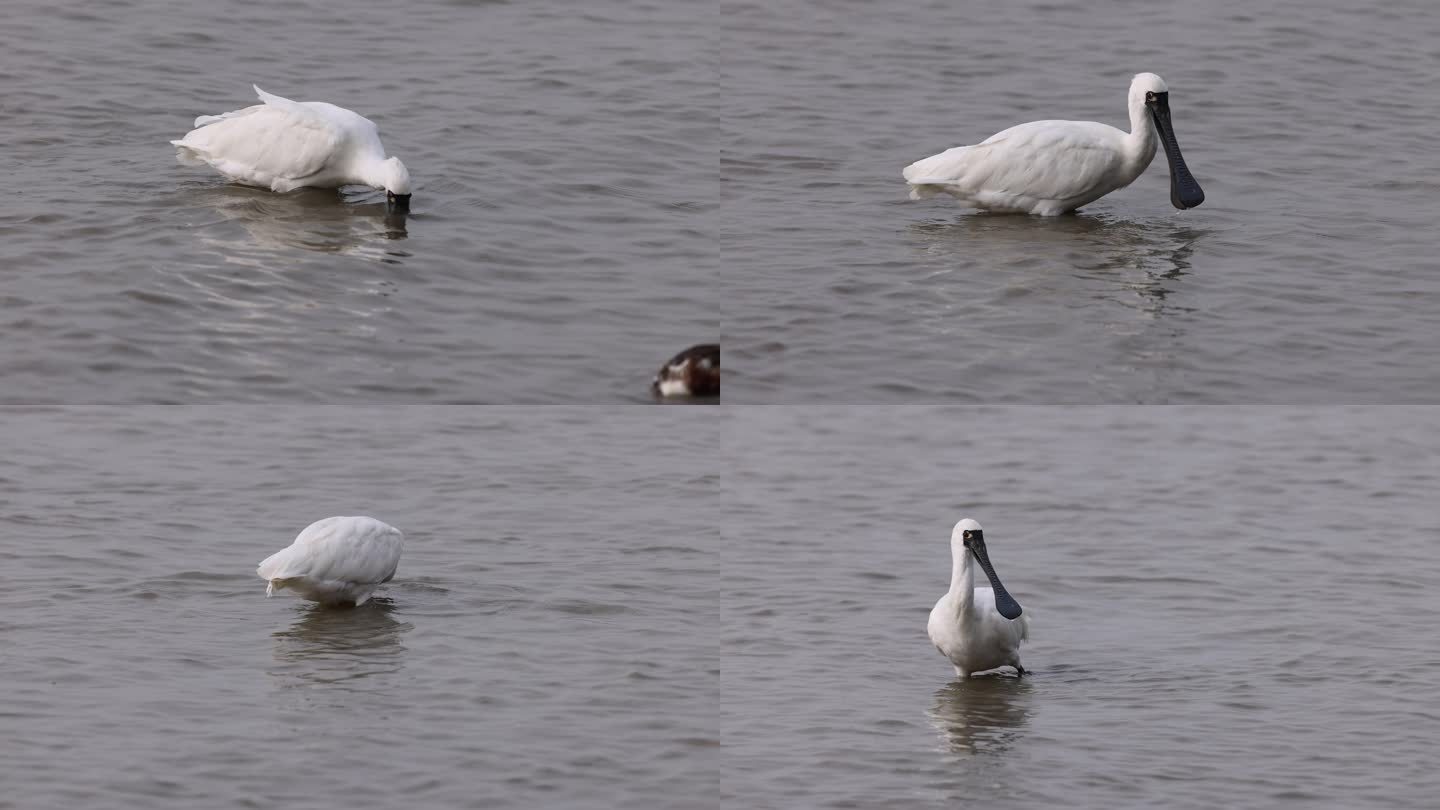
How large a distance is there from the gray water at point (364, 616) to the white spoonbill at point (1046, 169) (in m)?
2.70

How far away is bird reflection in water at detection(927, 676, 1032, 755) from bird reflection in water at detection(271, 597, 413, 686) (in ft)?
8.87

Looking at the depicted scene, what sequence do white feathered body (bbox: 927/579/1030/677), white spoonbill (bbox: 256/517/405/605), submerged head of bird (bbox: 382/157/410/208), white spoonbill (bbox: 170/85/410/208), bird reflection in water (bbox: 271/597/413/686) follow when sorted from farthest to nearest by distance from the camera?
white spoonbill (bbox: 170/85/410/208) → submerged head of bird (bbox: 382/157/410/208) → white spoonbill (bbox: 256/517/405/605) → white feathered body (bbox: 927/579/1030/677) → bird reflection in water (bbox: 271/597/413/686)

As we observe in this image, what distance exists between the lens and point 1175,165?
40.3ft

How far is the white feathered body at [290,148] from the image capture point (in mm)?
12039

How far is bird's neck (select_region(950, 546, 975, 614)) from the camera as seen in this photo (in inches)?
432

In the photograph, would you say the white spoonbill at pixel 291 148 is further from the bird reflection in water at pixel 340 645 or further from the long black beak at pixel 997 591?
the long black beak at pixel 997 591

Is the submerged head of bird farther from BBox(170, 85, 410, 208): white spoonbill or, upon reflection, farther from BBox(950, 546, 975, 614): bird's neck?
BBox(950, 546, 975, 614): bird's neck

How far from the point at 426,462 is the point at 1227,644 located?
19.5ft

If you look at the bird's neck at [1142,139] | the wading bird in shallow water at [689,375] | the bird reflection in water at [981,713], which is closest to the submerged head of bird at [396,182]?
the wading bird in shallow water at [689,375]

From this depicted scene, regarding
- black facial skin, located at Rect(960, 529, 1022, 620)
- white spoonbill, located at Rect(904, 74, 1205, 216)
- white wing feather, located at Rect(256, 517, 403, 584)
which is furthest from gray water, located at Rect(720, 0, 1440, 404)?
white wing feather, located at Rect(256, 517, 403, 584)

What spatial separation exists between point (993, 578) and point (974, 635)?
73 centimetres

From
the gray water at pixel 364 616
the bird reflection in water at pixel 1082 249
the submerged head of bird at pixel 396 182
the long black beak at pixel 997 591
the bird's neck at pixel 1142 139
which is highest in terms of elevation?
the bird's neck at pixel 1142 139

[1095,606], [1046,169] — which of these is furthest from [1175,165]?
[1095,606]

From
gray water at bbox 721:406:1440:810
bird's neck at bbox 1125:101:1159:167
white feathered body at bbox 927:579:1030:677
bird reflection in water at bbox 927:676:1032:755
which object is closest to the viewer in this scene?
gray water at bbox 721:406:1440:810
